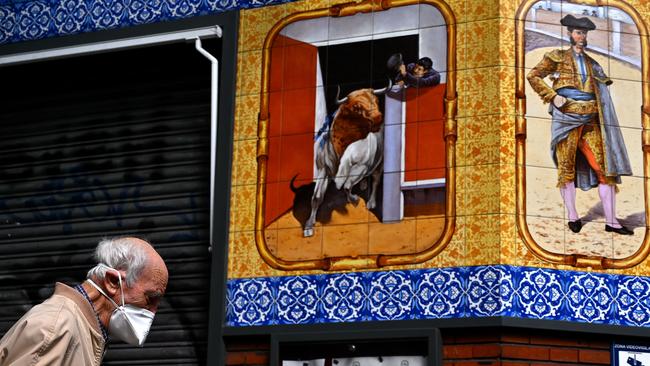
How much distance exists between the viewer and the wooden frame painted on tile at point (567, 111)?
9.27 m

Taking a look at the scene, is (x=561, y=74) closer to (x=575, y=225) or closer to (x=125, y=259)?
(x=575, y=225)

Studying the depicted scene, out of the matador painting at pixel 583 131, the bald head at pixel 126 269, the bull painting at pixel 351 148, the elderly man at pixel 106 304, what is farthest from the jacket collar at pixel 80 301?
the bull painting at pixel 351 148

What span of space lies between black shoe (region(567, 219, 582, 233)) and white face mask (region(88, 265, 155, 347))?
4970 mm

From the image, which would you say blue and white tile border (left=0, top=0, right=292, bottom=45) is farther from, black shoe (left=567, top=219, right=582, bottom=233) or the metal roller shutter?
A: black shoe (left=567, top=219, right=582, bottom=233)

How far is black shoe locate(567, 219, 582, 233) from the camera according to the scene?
9.34m

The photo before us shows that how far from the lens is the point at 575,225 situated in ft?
30.7

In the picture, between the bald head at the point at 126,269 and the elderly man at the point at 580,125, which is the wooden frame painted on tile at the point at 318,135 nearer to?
the elderly man at the point at 580,125

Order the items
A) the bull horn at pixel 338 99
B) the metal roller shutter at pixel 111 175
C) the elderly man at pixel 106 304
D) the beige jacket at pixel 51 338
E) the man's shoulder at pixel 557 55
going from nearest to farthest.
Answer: the beige jacket at pixel 51 338 → the elderly man at pixel 106 304 → the man's shoulder at pixel 557 55 → the bull horn at pixel 338 99 → the metal roller shutter at pixel 111 175

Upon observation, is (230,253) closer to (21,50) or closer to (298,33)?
(298,33)

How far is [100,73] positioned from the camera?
1142 centimetres

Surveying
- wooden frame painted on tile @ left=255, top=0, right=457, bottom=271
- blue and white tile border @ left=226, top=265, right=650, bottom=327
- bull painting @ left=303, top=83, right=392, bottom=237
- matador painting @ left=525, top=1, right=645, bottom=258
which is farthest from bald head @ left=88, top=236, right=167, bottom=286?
bull painting @ left=303, top=83, right=392, bottom=237

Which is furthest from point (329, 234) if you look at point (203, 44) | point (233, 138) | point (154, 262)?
point (154, 262)

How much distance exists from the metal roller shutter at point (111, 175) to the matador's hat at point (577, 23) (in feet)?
8.79

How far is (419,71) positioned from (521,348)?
207 cm
